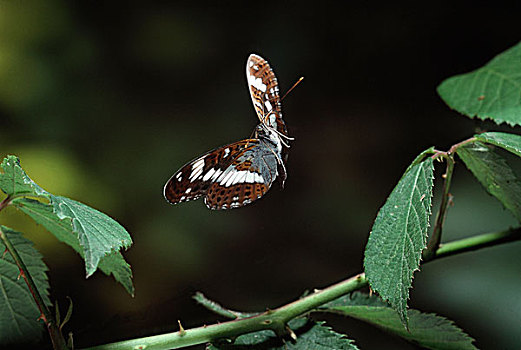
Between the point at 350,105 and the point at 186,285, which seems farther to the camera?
the point at 350,105

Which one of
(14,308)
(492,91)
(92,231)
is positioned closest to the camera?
(92,231)


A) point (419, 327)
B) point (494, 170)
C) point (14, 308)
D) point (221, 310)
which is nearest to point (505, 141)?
point (494, 170)

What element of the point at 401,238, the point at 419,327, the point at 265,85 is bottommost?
the point at 419,327

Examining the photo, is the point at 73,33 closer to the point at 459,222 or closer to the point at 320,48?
the point at 320,48

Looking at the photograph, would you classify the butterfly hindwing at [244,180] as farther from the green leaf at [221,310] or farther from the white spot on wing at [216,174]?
the green leaf at [221,310]

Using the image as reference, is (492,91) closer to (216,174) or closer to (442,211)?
(442,211)

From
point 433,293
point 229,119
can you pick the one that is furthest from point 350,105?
point 433,293

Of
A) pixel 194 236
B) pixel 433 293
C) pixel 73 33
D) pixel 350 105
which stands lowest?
pixel 433 293
